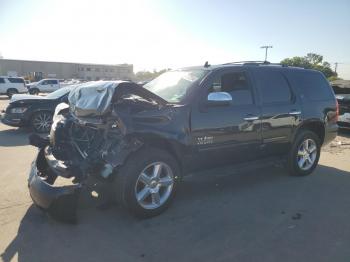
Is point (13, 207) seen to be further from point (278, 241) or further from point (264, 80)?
point (264, 80)

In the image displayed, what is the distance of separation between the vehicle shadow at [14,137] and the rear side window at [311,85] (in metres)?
6.59

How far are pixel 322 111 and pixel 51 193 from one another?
4.78 m

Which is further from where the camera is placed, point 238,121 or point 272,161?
point 272,161

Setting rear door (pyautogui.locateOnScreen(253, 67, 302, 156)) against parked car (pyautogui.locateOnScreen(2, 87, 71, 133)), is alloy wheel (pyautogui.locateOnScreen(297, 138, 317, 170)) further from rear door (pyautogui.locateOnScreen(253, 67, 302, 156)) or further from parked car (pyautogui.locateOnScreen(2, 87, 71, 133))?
parked car (pyautogui.locateOnScreen(2, 87, 71, 133))

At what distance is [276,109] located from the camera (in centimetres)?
520

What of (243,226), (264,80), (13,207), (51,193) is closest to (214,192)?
(243,226)

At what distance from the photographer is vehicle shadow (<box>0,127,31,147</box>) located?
8332mm

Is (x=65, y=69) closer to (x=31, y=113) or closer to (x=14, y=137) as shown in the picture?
(x=31, y=113)

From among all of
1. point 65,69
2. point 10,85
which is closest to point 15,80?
point 10,85

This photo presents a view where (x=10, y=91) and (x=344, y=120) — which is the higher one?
(x=344, y=120)

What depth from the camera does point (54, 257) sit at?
3.15 metres

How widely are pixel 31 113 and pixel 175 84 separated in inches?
255

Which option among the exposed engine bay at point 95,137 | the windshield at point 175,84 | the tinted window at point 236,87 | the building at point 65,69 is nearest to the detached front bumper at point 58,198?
the exposed engine bay at point 95,137

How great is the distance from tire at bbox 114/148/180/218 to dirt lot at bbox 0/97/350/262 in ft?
0.60
